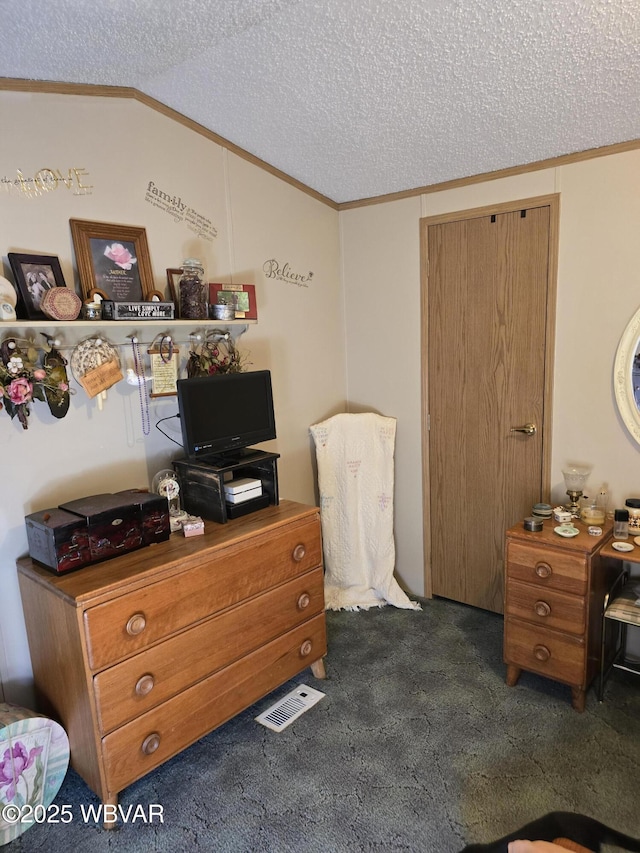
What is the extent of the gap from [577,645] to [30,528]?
2030 millimetres

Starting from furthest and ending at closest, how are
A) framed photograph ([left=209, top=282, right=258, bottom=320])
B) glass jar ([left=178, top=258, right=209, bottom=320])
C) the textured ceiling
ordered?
framed photograph ([left=209, top=282, right=258, bottom=320])
glass jar ([left=178, top=258, right=209, bottom=320])
the textured ceiling

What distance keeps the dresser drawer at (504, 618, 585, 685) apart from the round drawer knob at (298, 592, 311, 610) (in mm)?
826

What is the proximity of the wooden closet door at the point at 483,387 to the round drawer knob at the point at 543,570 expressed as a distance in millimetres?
570

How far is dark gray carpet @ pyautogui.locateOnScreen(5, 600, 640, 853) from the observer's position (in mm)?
1754

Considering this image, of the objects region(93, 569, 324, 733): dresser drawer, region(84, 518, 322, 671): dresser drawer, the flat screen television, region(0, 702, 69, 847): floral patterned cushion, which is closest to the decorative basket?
the flat screen television

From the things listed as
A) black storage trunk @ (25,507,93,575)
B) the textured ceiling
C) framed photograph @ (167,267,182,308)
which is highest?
the textured ceiling

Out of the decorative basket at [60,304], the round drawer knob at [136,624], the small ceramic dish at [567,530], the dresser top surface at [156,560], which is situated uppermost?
the decorative basket at [60,304]

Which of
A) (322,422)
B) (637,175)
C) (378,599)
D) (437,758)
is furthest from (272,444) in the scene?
(637,175)

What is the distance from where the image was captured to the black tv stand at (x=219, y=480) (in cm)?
223

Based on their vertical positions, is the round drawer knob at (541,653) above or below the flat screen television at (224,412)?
below

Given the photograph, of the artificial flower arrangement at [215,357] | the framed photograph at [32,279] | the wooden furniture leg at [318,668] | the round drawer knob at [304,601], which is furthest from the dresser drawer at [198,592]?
the framed photograph at [32,279]

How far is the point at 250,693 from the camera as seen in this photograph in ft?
7.19

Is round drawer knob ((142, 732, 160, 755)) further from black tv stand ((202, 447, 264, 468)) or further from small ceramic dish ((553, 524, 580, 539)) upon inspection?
small ceramic dish ((553, 524, 580, 539))

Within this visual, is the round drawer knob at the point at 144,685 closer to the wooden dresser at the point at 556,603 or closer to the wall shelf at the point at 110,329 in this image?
the wall shelf at the point at 110,329
